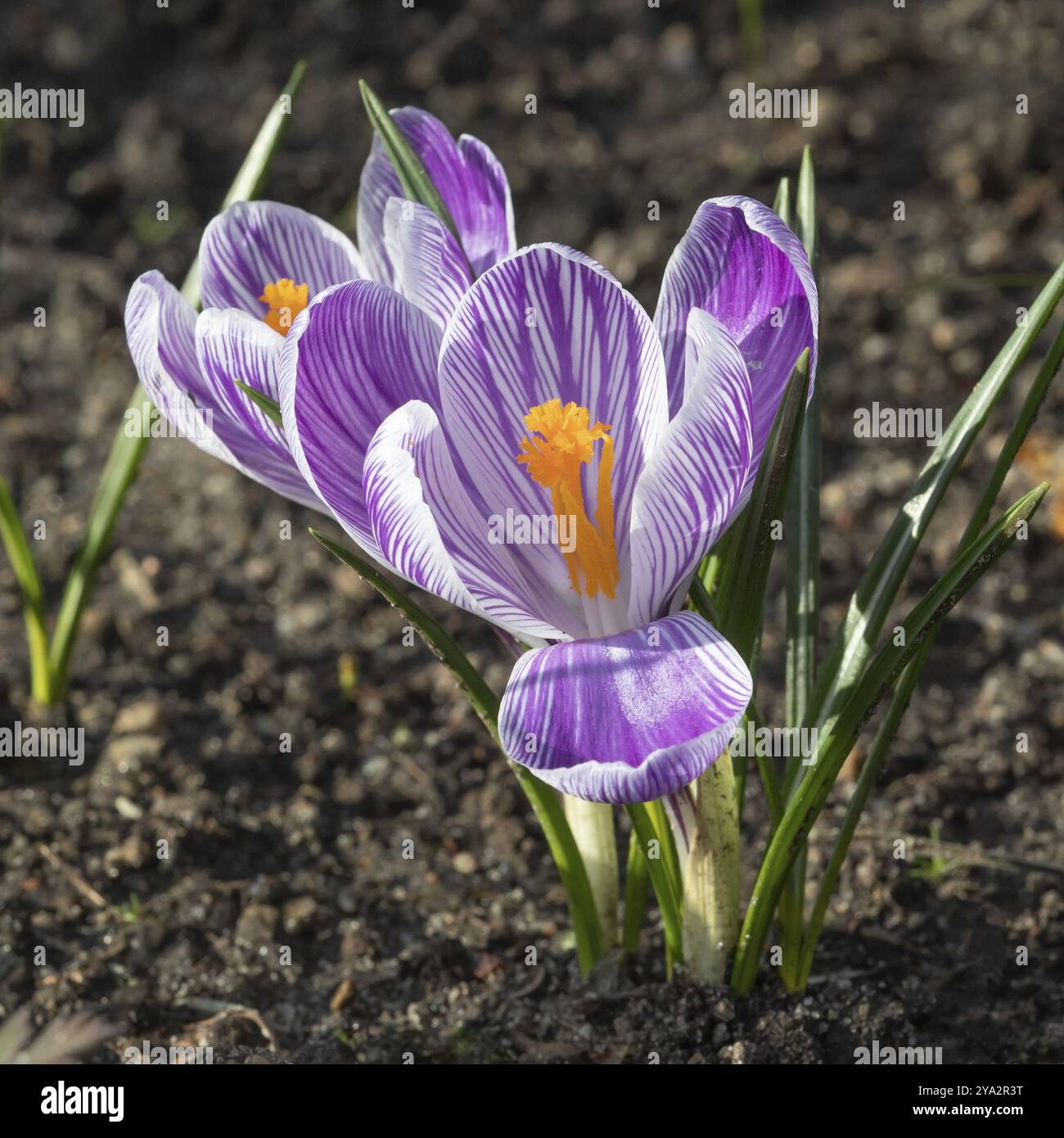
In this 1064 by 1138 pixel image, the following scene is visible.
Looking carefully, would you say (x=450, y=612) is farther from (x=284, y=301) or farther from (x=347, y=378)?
(x=347, y=378)

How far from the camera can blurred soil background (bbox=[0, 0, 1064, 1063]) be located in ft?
6.25

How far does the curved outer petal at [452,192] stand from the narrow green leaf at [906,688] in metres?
0.59

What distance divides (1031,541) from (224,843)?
5.09ft

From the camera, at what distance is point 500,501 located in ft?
4.74

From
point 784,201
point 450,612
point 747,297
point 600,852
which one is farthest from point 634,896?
point 450,612

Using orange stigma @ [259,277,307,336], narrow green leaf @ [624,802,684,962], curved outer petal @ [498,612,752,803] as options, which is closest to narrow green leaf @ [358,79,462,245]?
orange stigma @ [259,277,307,336]

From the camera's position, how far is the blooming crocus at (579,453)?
1244mm

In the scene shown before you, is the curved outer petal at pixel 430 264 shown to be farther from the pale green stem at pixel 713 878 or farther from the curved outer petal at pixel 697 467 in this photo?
the pale green stem at pixel 713 878

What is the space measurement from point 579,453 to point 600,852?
0.60 m

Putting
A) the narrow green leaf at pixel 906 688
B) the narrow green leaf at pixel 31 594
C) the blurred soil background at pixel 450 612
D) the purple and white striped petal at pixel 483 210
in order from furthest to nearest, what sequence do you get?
the narrow green leaf at pixel 31 594
the blurred soil background at pixel 450 612
the purple and white striped petal at pixel 483 210
the narrow green leaf at pixel 906 688

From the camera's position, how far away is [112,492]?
226 cm

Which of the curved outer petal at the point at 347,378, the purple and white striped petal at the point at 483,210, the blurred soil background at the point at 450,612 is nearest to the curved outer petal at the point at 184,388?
the curved outer petal at the point at 347,378
